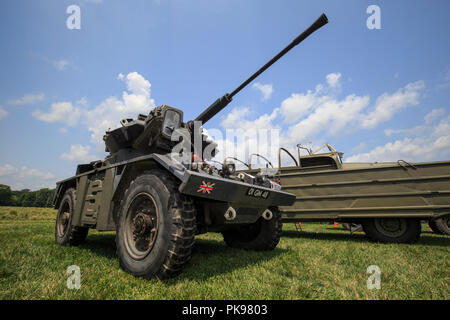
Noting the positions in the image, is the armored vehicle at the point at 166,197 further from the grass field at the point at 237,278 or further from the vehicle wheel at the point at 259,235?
the grass field at the point at 237,278

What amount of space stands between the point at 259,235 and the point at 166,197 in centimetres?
239

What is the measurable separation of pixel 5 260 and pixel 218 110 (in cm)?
442

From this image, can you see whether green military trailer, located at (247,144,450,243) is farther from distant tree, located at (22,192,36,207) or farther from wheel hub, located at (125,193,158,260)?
distant tree, located at (22,192,36,207)

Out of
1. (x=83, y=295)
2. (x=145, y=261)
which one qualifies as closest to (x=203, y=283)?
(x=145, y=261)

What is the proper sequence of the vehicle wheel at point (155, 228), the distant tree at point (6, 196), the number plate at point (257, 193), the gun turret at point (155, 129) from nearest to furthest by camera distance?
the vehicle wheel at point (155, 228)
the number plate at point (257, 193)
the gun turret at point (155, 129)
the distant tree at point (6, 196)

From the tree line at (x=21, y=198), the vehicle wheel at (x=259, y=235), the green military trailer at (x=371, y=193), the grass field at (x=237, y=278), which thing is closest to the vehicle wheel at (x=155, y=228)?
the grass field at (x=237, y=278)

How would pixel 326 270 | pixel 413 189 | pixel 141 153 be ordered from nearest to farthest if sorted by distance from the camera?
1. pixel 326 270
2. pixel 141 153
3. pixel 413 189

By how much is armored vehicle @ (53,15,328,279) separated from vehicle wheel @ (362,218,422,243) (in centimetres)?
369

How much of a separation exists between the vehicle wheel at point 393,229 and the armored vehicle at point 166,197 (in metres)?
3.69

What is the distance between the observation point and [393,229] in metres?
6.36

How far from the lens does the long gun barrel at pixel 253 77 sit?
418 cm

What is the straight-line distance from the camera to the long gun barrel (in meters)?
4.18

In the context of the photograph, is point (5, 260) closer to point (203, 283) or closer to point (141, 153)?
point (141, 153)

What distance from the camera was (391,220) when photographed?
6410 mm
